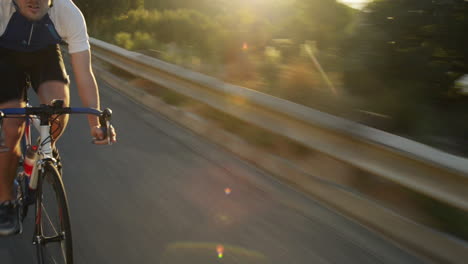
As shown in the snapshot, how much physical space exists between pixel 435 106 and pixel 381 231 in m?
3.29

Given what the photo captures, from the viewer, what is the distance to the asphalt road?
3.64 metres

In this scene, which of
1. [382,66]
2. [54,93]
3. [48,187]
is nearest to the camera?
[48,187]

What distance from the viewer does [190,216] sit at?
14.2 feet

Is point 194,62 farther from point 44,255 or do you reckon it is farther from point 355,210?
point 44,255

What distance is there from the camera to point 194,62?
1370 centimetres

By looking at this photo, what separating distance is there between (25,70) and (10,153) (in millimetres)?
550

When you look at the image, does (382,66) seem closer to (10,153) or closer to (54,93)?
(54,93)

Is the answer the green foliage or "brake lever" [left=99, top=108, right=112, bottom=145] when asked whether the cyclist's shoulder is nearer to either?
"brake lever" [left=99, top=108, right=112, bottom=145]

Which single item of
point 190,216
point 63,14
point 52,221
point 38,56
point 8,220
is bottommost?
point 190,216

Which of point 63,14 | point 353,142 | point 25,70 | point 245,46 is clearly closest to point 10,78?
point 25,70

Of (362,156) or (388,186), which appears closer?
(362,156)

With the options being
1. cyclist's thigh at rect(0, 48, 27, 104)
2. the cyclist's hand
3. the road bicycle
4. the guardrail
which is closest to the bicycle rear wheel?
the road bicycle

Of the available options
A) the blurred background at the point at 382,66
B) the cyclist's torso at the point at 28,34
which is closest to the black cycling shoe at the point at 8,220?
the cyclist's torso at the point at 28,34

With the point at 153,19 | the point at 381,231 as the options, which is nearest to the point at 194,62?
the point at 381,231
